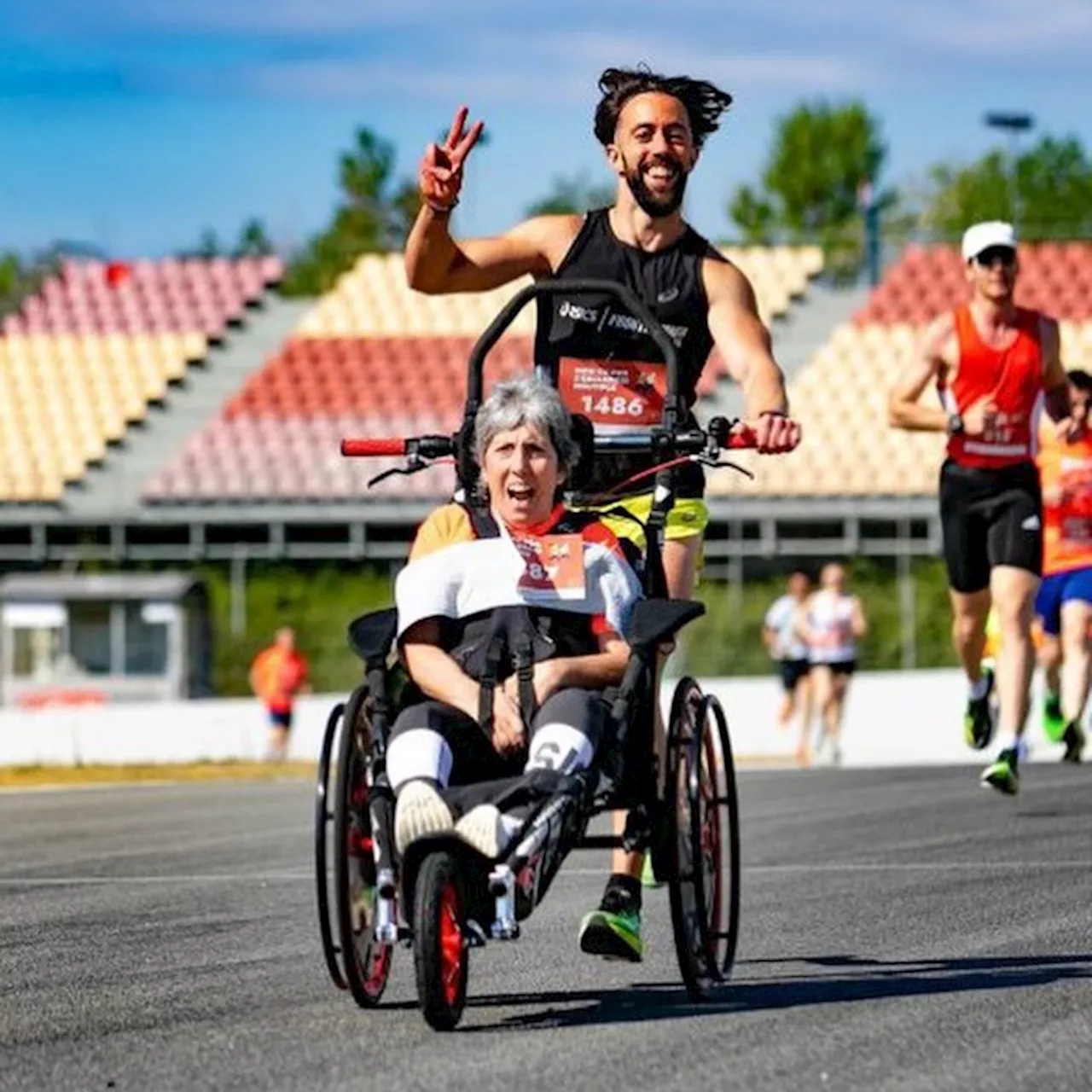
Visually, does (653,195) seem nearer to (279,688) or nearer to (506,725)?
(506,725)

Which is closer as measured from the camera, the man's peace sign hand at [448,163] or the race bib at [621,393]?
the man's peace sign hand at [448,163]

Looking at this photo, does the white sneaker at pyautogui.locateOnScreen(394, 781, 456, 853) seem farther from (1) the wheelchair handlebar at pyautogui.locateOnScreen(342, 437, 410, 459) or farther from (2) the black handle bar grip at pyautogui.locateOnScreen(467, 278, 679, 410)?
(2) the black handle bar grip at pyautogui.locateOnScreen(467, 278, 679, 410)

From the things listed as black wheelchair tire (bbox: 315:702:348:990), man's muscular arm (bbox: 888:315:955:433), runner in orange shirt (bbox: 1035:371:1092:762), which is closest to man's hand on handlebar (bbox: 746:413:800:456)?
black wheelchair tire (bbox: 315:702:348:990)

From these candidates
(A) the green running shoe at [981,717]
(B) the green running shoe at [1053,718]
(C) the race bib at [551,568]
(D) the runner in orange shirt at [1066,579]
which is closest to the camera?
(C) the race bib at [551,568]

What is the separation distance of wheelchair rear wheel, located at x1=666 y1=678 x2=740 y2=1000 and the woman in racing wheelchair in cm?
30

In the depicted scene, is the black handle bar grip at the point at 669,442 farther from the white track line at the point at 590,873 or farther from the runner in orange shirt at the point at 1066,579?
the runner in orange shirt at the point at 1066,579

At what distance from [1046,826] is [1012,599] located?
3.57ft

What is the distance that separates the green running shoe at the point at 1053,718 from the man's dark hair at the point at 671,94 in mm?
10613

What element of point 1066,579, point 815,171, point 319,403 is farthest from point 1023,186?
point 1066,579

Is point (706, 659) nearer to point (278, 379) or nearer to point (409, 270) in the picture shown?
point (278, 379)

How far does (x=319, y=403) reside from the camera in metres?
45.8

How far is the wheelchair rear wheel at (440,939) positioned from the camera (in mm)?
6930

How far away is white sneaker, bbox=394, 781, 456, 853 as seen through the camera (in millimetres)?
7098

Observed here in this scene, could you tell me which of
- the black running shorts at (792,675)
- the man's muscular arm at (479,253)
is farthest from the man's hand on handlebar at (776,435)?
the black running shorts at (792,675)
